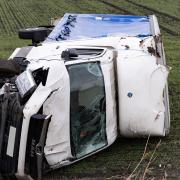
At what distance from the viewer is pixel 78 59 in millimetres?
4984

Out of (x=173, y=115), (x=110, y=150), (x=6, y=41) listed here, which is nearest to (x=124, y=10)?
(x=6, y=41)

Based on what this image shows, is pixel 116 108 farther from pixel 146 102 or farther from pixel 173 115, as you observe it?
pixel 173 115

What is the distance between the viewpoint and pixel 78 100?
4781mm

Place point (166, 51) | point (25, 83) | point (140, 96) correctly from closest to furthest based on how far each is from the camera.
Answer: point (25, 83)
point (140, 96)
point (166, 51)

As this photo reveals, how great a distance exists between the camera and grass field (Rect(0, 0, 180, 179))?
15.8 feet

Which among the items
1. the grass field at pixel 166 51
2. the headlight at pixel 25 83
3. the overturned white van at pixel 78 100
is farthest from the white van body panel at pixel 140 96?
the headlight at pixel 25 83

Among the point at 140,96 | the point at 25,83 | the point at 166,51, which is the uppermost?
the point at 25,83

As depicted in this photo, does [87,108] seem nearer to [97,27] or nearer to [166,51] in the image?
[97,27]

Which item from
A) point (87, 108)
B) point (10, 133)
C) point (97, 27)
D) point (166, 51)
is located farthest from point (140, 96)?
point (166, 51)

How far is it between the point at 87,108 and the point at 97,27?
2310mm

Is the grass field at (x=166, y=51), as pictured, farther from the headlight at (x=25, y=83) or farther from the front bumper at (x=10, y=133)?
the headlight at (x=25, y=83)

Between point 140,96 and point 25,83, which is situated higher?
point 25,83

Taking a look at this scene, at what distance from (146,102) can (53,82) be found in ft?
3.40

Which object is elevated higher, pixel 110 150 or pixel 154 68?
pixel 154 68
